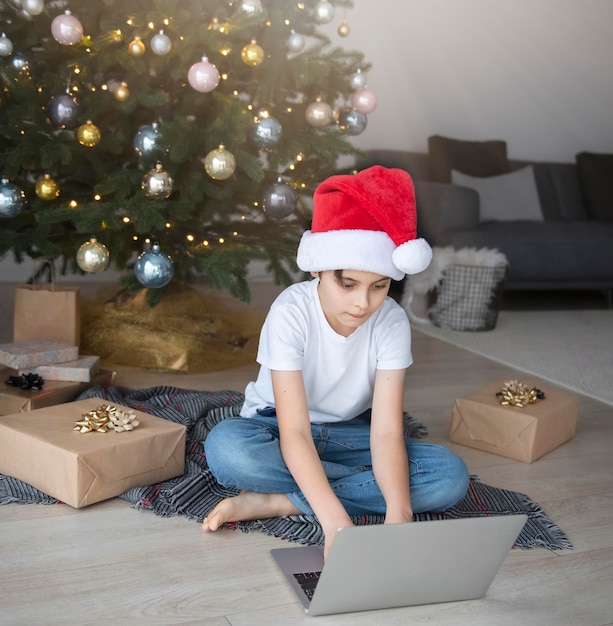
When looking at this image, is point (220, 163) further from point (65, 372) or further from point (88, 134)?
point (65, 372)

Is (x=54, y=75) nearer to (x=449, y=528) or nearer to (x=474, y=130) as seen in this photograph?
(x=449, y=528)

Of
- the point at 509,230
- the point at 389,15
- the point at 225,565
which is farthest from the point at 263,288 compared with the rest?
the point at 225,565

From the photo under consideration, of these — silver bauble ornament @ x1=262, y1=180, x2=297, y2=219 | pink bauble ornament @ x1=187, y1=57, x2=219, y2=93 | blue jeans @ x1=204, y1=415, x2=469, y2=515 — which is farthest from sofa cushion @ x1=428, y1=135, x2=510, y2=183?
blue jeans @ x1=204, y1=415, x2=469, y2=515

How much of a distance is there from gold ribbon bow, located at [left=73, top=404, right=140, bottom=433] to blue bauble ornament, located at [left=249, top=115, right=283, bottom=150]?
96cm

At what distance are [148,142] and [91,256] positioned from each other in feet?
1.13

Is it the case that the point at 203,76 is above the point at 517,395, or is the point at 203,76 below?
above

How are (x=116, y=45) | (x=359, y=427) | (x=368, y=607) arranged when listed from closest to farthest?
(x=368, y=607) < (x=359, y=427) < (x=116, y=45)

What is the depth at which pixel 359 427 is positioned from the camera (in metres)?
1.54

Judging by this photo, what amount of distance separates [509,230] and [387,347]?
245 cm

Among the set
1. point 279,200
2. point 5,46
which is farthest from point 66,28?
point 279,200

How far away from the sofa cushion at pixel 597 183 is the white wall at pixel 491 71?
0.47 m

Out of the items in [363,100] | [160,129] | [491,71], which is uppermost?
[491,71]

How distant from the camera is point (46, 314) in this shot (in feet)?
7.08

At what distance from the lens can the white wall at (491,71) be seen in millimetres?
4387
